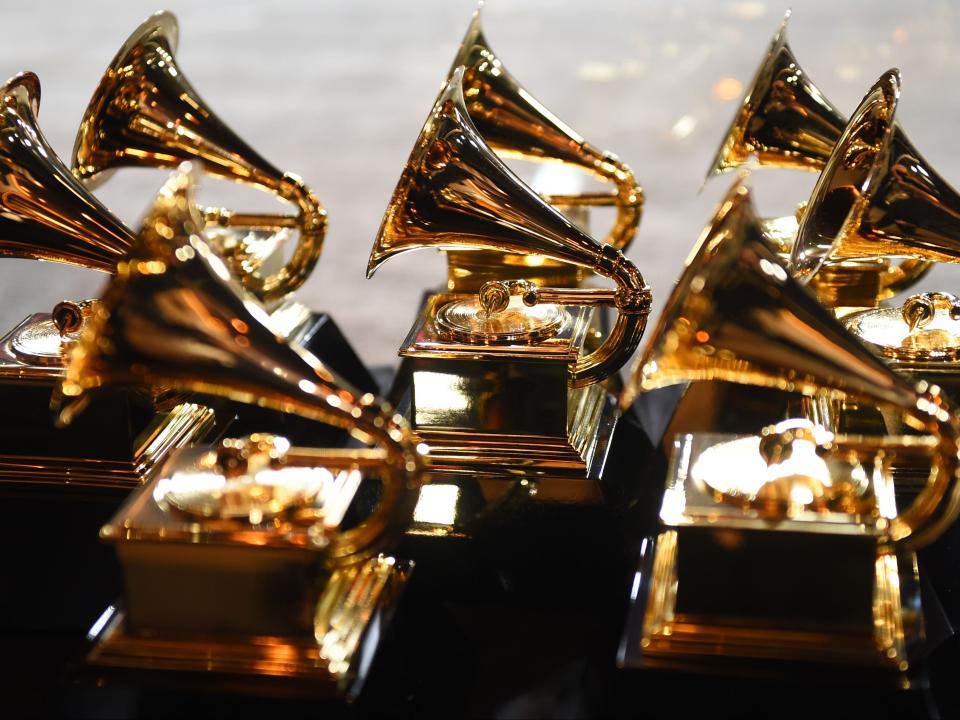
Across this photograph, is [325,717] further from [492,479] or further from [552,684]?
[492,479]

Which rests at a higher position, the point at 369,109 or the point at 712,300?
A: the point at 712,300

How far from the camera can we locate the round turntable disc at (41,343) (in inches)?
61.9

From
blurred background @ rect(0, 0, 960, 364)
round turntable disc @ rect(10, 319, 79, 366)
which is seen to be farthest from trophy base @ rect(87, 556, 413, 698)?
blurred background @ rect(0, 0, 960, 364)

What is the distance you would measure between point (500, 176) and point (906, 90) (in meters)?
3.40

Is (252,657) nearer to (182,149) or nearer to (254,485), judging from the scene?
(254,485)

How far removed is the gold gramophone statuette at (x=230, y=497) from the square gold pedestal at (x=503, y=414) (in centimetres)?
39

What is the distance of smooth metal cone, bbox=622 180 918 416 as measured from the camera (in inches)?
46.8

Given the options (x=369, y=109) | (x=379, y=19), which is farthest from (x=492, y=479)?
(x=379, y=19)

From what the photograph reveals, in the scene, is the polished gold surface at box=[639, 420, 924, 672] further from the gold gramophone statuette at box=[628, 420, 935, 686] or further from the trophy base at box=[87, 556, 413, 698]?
the trophy base at box=[87, 556, 413, 698]

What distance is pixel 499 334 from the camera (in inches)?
62.3

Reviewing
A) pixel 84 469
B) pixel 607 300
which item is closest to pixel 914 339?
pixel 607 300

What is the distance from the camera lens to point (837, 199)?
1.64 meters

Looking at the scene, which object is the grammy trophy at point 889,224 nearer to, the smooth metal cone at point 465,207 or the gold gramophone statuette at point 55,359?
the smooth metal cone at point 465,207

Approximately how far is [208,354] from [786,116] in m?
1.23
